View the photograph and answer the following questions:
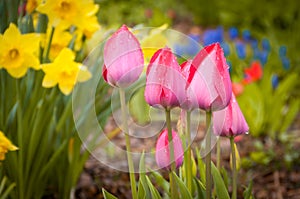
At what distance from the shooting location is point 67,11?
64.3 inches

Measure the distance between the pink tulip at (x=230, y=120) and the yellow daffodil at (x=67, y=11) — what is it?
640 millimetres

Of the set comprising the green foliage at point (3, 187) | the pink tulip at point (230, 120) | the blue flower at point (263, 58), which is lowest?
the green foliage at point (3, 187)

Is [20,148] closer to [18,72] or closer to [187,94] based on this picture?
[18,72]

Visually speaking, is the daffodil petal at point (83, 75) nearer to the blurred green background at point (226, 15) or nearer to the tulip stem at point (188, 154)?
the tulip stem at point (188, 154)

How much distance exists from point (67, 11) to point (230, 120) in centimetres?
68

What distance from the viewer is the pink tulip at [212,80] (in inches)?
43.9

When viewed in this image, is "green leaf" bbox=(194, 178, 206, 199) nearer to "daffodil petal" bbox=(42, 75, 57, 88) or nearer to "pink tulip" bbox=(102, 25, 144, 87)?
"pink tulip" bbox=(102, 25, 144, 87)

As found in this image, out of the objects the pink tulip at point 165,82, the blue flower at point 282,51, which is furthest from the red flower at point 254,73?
the pink tulip at point 165,82

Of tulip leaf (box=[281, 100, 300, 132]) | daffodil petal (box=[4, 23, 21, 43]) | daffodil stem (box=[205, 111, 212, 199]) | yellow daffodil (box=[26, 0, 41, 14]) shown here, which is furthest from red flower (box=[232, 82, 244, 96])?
daffodil stem (box=[205, 111, 212, 199])

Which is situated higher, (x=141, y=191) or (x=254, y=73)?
(x=254, y=73)

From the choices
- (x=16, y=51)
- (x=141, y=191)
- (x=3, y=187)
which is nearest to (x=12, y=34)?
(x=16, y=51)

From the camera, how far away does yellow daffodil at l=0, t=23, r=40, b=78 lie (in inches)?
60.8

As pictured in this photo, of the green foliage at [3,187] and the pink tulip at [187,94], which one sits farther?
the green foliage at [3,187]

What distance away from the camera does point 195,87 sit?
113 centimetres
